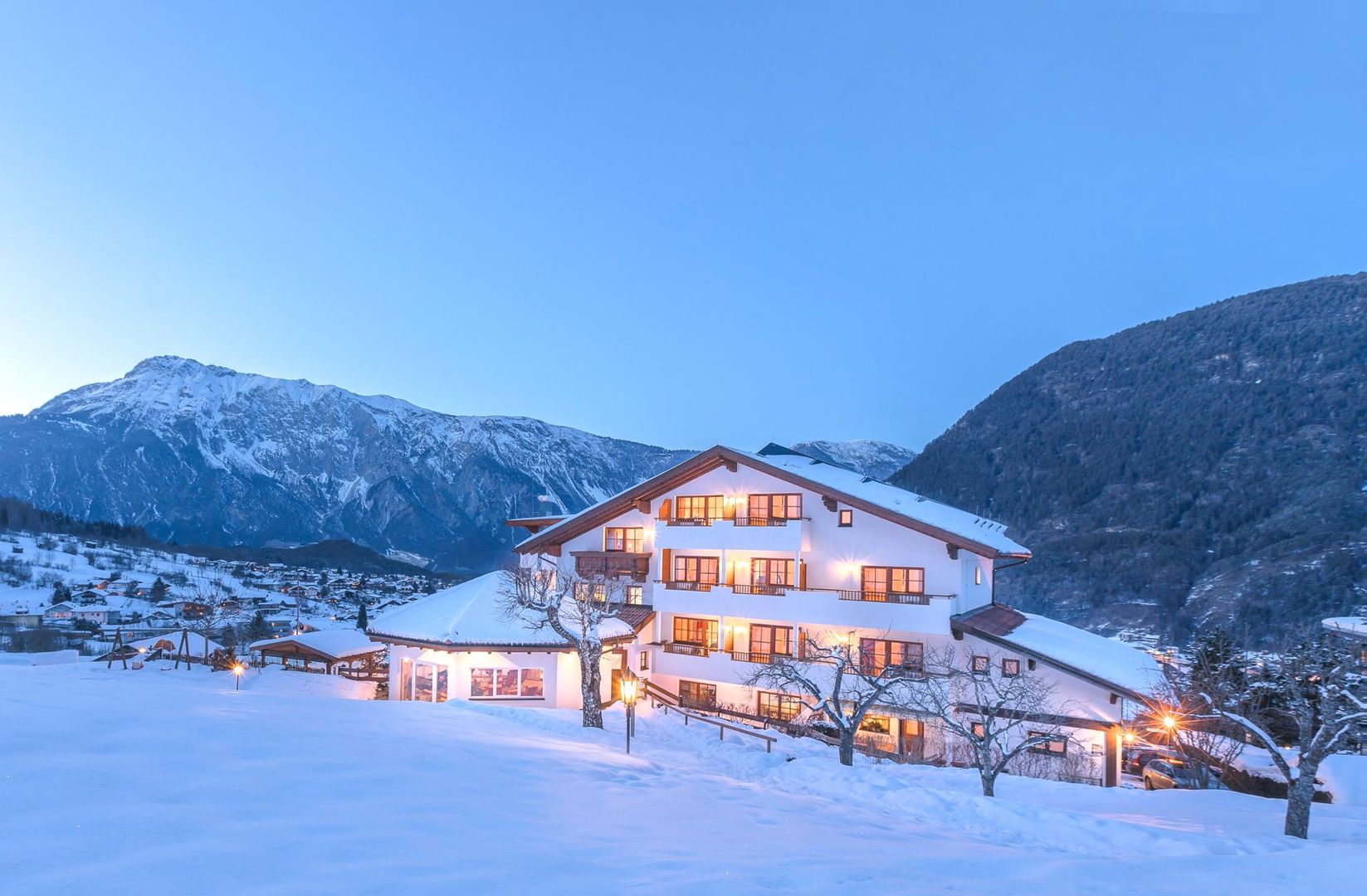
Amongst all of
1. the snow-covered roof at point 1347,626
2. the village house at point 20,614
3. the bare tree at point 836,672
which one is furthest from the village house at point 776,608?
the village house at point 20,614

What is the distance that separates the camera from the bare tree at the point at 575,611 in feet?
74.7

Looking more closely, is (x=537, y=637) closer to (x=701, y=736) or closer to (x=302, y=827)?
(x=701, y=736)

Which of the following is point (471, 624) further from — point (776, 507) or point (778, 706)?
point (776, 507)

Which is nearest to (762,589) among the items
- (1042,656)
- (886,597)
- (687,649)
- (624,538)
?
(687,649)

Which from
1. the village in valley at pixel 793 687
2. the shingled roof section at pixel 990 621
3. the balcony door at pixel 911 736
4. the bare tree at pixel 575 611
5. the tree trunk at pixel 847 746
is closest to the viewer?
the village in valley at pixel 793 687

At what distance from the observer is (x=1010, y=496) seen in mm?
128625

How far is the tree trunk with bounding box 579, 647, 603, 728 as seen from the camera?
74.1 feet

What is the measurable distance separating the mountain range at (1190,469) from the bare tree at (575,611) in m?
71.5

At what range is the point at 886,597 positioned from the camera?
90.5ft

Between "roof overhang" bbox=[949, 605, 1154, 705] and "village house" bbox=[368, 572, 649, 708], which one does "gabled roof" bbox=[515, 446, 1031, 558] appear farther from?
"village house" bbox=[368, 572, 649, 708]

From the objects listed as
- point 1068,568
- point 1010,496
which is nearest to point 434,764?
point 1068,568

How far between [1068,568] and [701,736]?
9406cm

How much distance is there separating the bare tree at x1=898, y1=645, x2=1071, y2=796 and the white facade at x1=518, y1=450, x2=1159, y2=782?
0.35 meters

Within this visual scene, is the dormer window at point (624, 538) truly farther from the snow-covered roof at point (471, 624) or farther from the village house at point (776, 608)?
the snow-covered roof at point (471, 624)
